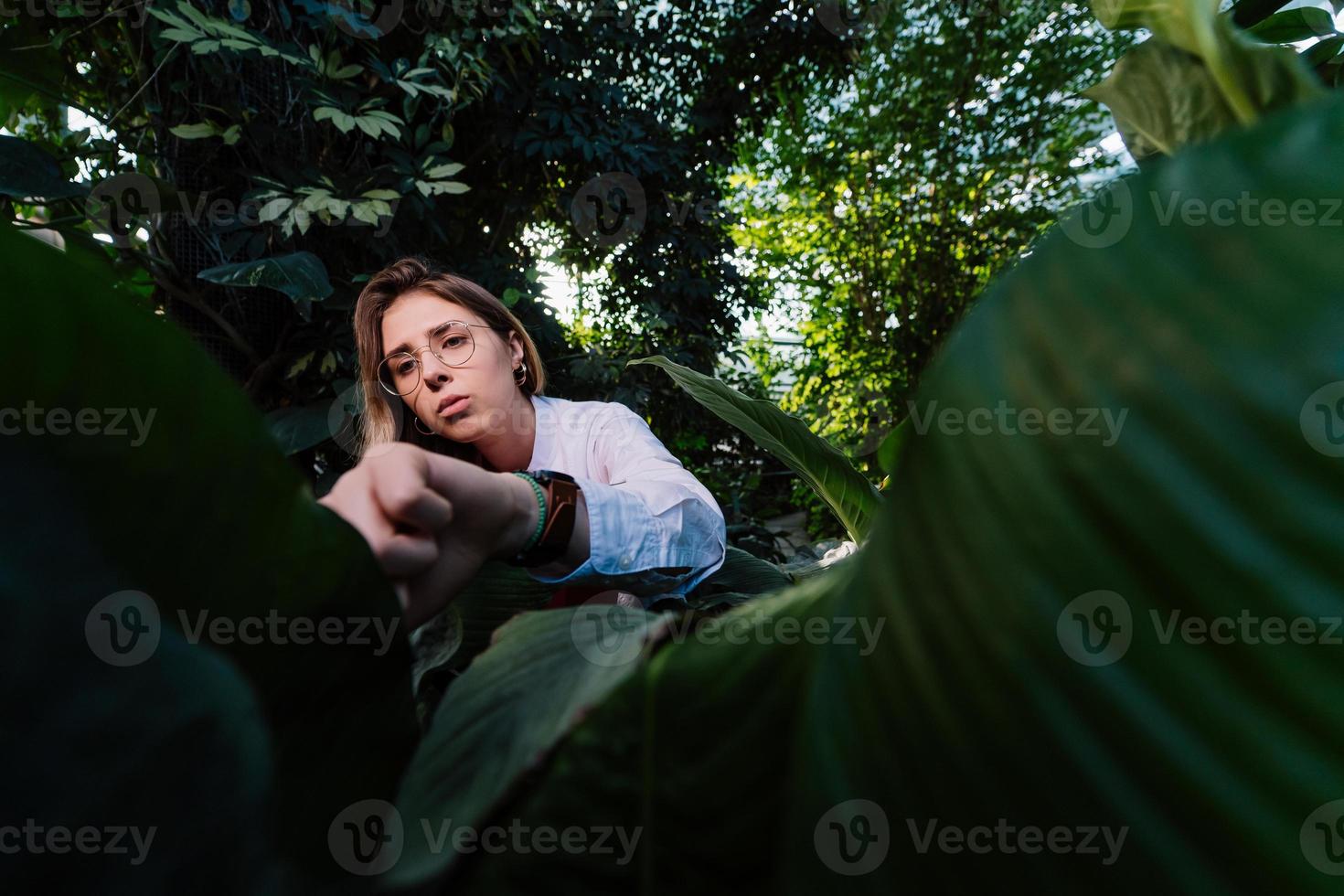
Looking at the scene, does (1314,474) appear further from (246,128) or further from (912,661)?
(246,128)

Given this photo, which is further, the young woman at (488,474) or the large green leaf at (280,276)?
the large green leaf at (280,276)

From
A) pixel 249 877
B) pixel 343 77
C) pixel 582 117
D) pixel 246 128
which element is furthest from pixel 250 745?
pixel 582 117

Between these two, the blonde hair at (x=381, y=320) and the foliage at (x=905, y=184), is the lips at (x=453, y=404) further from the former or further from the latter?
the foliage at (x=905, y=184)

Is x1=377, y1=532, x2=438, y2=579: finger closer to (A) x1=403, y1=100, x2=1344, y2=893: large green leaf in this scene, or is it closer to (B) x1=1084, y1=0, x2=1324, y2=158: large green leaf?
(A) x1=403, y1=100, x2=1344, y2=893: large green leaf

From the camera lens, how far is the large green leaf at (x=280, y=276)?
1.59 m

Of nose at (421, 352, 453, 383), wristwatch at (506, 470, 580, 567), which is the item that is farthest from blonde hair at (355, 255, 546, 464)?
wristwatch at (506, 470, 580, 567)

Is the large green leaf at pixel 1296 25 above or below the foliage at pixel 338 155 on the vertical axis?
below

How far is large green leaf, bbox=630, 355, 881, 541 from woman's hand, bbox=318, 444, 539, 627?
342mm

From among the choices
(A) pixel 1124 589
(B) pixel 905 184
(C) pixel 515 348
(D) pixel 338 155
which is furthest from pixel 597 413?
(B) pixel 905 184

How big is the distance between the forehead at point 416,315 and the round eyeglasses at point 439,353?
0.06 feet

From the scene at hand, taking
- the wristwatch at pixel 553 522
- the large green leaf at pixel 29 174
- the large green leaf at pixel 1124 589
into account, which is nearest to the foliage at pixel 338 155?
the large green leaf at pixel 29 174

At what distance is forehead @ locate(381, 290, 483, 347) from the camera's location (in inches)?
39.4

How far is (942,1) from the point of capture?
4164 millimetres

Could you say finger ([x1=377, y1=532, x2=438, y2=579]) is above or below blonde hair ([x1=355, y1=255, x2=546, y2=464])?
below
